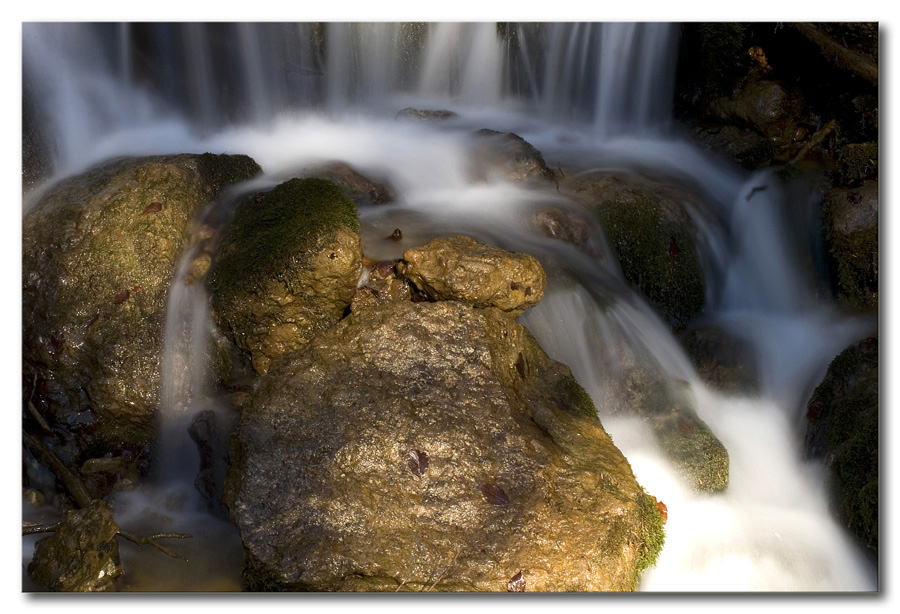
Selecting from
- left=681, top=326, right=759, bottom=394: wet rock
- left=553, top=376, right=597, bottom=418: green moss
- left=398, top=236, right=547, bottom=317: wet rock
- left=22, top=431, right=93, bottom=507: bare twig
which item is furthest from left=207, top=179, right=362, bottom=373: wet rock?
left=681, top=326, right=759, bottom=394: wet rock

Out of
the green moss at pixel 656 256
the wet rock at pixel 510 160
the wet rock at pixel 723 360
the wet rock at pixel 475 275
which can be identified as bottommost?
the wet rock at pixel 723 360

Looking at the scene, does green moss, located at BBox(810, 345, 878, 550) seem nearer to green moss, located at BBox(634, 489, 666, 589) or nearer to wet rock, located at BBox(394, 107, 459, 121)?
green moss, located at BBox(634, 489, 666, 589)

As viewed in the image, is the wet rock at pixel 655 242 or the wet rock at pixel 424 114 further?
the wet rock at pixel 424 114

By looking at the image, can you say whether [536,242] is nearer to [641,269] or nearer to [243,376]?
[641,269]

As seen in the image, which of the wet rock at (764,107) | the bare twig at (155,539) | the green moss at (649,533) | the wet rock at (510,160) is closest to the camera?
the green moss at (649,533)

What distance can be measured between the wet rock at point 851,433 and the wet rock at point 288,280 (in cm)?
226

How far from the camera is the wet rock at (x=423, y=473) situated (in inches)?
105

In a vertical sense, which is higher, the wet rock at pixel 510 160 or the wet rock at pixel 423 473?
the wet rock at pixel 510 160

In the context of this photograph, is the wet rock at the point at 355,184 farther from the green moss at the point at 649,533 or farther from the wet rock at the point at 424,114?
the green moss at the point at 649,533

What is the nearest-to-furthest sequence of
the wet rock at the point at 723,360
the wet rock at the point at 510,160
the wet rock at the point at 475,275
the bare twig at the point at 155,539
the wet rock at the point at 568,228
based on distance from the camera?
the bare twig at the point at 155,539
the wet rock at the point at 475,275
the wet rock at the point at 723,360
the wet rock at the point at 568,228
the wet rock at the point at 510,160

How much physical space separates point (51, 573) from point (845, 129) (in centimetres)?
489

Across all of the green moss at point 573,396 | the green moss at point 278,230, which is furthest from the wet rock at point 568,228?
the green moss at point 278,230

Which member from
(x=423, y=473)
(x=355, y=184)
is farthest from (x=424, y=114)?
(x=423, y=473)
